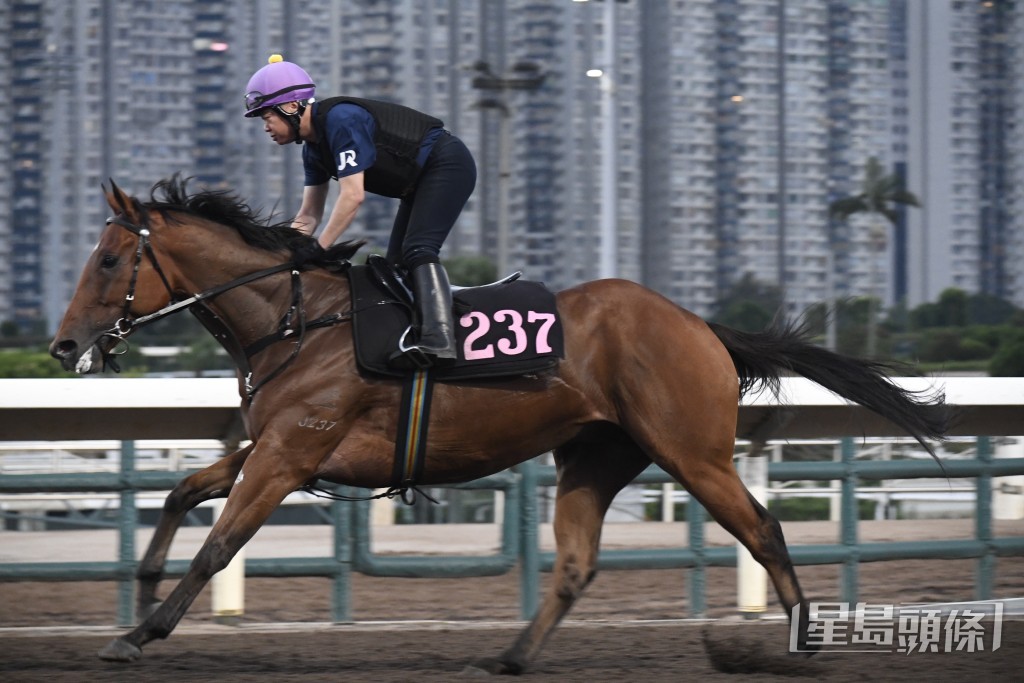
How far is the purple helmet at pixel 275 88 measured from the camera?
447 cm

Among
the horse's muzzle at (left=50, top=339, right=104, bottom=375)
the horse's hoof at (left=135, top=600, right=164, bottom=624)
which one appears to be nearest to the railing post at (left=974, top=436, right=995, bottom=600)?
the horse's hoof at (left=135, top=600, right=164, bottom=624)

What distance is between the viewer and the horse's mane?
4.62m

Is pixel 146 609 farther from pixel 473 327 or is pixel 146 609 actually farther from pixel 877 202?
pixel 877 202

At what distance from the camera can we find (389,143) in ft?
15.0

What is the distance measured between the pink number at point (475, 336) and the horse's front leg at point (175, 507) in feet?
2.77

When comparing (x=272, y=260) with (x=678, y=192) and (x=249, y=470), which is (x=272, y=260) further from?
(x=678, y=192)

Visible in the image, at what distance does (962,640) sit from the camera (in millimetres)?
5113

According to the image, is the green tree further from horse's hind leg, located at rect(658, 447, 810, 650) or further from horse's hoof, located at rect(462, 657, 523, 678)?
horse's hoof, located at rect(462, 657, 523, 678)

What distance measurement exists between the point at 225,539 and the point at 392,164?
56.0 inches

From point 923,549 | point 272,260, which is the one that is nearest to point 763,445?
point 923,549

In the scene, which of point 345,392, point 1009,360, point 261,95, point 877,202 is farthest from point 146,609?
point 877,202

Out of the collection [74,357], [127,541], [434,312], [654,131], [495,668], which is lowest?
[495,668]

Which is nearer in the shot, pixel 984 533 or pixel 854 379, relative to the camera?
pixel 854 379

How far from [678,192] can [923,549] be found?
29347 mm
